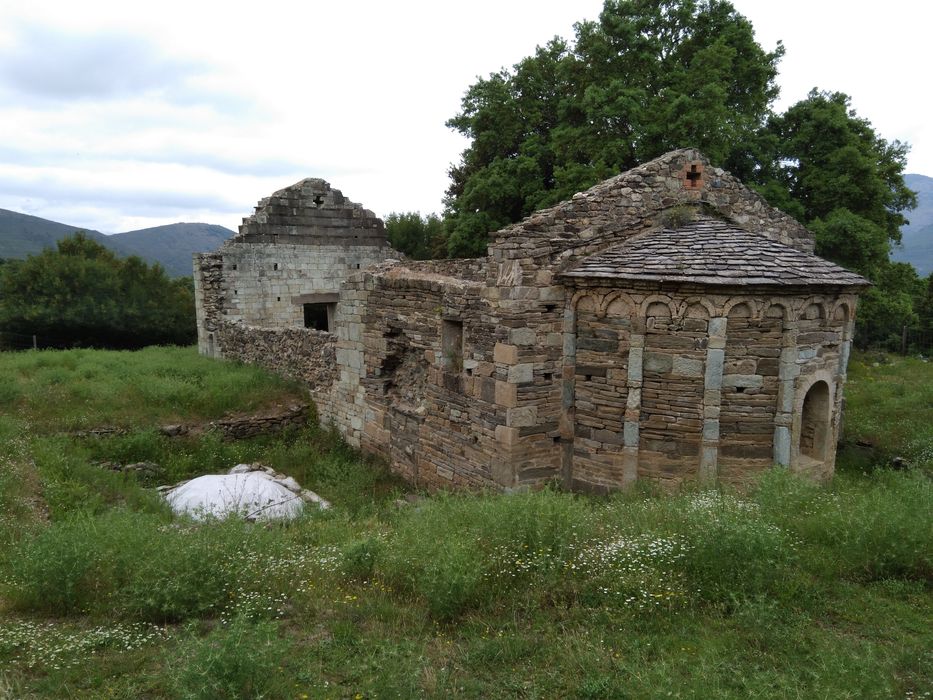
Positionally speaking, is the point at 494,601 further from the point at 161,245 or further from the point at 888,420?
the point at 161,245

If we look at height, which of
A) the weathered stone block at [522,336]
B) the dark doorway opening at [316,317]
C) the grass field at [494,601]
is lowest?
the grass field at [494,601]

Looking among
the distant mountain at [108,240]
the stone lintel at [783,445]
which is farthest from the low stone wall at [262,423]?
the distant mountain at [108,240]

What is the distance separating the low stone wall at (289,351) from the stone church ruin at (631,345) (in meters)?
2.40

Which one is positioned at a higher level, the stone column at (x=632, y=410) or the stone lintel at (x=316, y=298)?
the stone lintel at (x=316, y=298)

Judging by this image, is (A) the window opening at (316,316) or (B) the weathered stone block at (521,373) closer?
(B) the weathered stone block at (521,373)


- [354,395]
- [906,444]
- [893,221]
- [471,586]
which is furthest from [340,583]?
[893,221]

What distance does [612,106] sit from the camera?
55.8 ft

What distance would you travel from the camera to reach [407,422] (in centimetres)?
1052

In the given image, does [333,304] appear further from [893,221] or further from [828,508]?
[893,221]

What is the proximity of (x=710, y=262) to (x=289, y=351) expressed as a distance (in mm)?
9260

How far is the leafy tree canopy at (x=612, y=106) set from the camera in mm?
16766

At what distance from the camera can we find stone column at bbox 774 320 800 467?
7.57 metres

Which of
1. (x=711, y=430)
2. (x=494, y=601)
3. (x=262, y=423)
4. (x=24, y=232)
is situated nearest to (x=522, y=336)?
(x=711, y=430)

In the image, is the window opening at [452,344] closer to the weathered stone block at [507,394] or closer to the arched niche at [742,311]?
the weathered stone block at [507,394]
